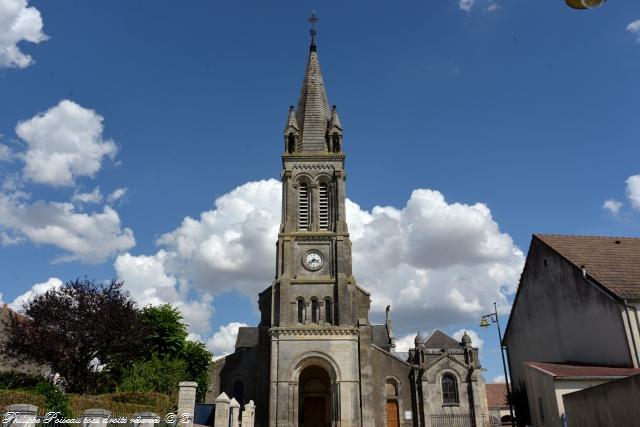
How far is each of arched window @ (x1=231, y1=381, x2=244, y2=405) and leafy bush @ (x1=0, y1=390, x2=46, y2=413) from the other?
23.1 m

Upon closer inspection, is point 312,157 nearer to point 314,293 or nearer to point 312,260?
point 312,260

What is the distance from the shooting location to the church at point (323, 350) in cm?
3388

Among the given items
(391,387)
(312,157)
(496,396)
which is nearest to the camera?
(391,387)

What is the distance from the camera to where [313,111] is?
43531mm

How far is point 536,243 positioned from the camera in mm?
27547

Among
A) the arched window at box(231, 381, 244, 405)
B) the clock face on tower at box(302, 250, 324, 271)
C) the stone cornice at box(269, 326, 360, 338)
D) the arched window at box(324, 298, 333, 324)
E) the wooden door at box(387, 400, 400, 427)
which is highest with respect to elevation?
the clock face on tower at box(302, 250, 324, 271)

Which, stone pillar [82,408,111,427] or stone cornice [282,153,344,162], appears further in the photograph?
stone cornice [282,153,344,162]

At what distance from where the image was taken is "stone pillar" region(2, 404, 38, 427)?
11.3 m

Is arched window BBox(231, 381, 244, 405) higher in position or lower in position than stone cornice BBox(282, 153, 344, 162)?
lower

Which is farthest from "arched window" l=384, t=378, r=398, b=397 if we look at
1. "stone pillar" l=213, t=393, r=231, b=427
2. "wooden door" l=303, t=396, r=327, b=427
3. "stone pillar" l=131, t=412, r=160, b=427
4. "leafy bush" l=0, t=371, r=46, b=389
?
"stone pillar" l=131, t=412, r=160, b=427

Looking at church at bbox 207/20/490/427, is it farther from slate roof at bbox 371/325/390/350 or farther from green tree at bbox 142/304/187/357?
slate roof at bbox 371/325/390/350

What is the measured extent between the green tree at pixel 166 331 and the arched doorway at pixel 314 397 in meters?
9.49

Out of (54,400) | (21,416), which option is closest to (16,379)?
(54,400)

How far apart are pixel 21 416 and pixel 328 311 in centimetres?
2558
